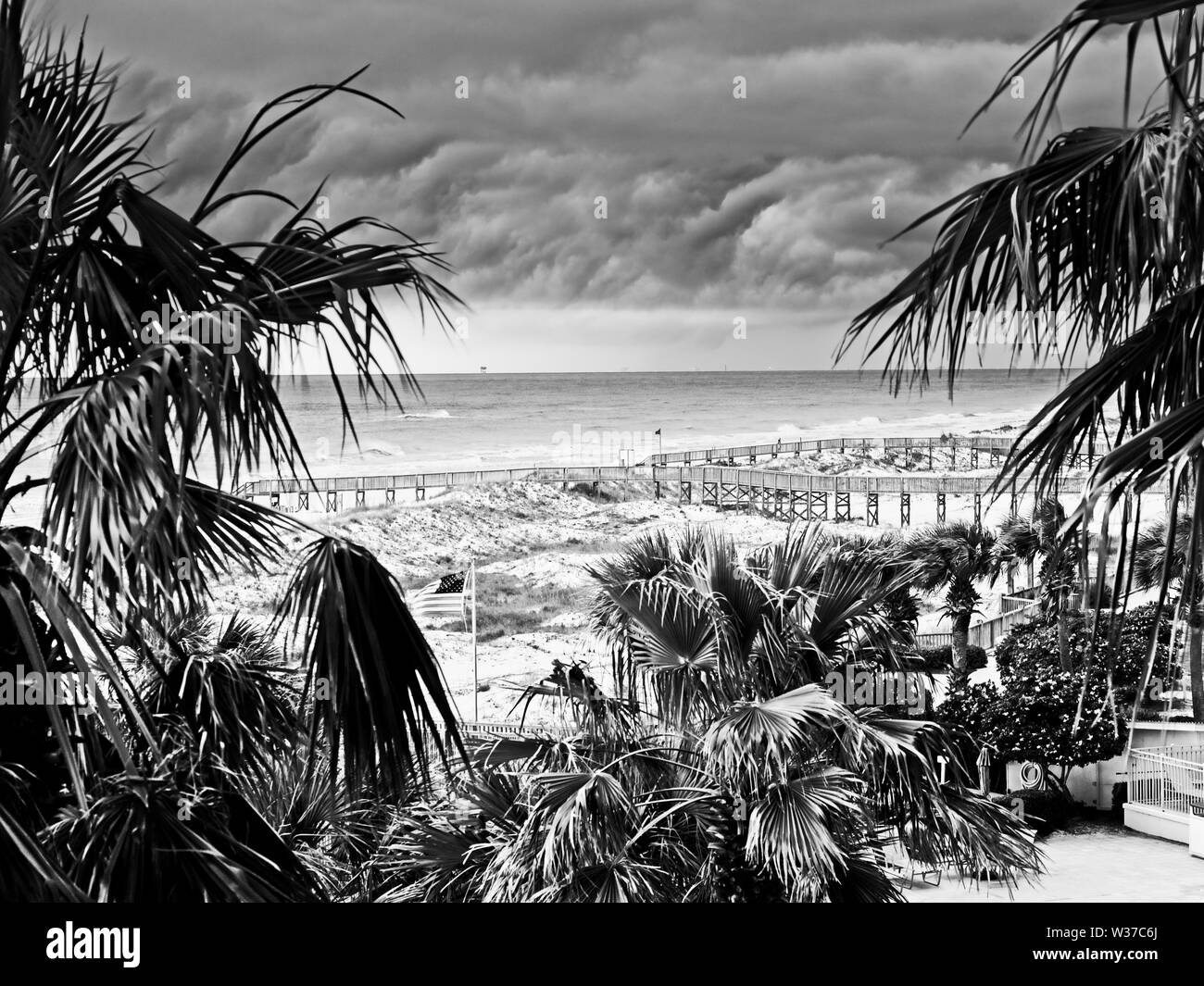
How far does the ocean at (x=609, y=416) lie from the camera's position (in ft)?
242

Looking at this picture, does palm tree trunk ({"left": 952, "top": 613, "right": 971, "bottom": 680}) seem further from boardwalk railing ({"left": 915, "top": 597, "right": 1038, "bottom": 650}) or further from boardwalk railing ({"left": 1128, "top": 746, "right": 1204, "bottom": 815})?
boardwalk railing ({"left": 1128, "top": 746, "right": 1204, "bottom": 815})

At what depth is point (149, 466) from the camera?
98.3 inches

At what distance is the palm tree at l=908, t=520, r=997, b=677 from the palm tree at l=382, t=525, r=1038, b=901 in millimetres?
14844

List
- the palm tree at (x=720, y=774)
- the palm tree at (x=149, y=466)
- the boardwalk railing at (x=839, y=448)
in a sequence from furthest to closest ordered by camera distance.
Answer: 1. the boardwalk railing at (x=839, y=448)
2. the palm tree at (x=720, y=774)
3. the palm tree at (x=149, y=466)

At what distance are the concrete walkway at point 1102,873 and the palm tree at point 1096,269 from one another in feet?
30.9

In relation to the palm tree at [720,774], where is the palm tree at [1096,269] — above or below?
above

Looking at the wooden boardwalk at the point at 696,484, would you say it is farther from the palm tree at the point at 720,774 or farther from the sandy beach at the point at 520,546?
the palm tree at the point at 720,774

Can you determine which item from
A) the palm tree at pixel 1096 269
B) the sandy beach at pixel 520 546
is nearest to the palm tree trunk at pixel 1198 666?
the palm tree at pixel 1096 269

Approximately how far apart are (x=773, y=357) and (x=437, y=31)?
264ft

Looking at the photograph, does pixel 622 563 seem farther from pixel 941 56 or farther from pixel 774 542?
pixel 941 56

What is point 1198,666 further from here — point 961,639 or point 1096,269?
point 961,639

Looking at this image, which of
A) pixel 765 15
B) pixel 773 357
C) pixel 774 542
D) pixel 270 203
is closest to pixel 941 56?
pixel 765 15

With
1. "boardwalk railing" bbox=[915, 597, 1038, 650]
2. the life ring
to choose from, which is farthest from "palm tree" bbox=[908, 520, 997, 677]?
the life ring

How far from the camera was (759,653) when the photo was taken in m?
5.79
